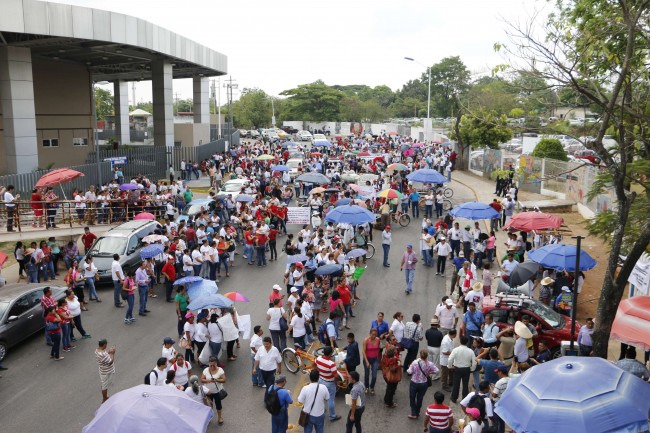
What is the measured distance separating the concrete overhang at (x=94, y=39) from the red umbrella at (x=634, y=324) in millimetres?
24774

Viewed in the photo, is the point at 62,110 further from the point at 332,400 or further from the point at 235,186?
the point at 332,400

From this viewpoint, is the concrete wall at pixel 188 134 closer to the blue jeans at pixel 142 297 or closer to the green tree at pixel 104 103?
the blue jeans at pixel 142 297

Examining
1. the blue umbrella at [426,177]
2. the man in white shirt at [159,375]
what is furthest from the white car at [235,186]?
the man in white shirt at [159,375]

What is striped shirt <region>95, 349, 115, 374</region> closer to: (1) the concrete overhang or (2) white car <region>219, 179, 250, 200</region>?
(2) white car <region>219, 179, 250, 200</region>

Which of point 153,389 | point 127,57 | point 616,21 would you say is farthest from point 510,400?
point 127,57

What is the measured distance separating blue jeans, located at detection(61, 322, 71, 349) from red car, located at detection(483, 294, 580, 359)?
985 cm

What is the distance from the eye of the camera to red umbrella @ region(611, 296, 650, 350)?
33.2 feet

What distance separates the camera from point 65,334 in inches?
527

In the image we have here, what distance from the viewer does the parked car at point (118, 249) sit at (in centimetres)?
1773

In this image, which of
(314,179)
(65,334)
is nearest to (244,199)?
(314,179)

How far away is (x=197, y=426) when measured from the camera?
24.2 feet

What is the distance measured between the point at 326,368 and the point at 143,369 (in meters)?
4.79

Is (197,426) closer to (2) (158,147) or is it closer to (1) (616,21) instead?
(1) (616,21)

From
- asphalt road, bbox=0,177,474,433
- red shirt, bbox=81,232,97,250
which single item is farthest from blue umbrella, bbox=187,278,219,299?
red shirt, bbox=81,232,97,250
